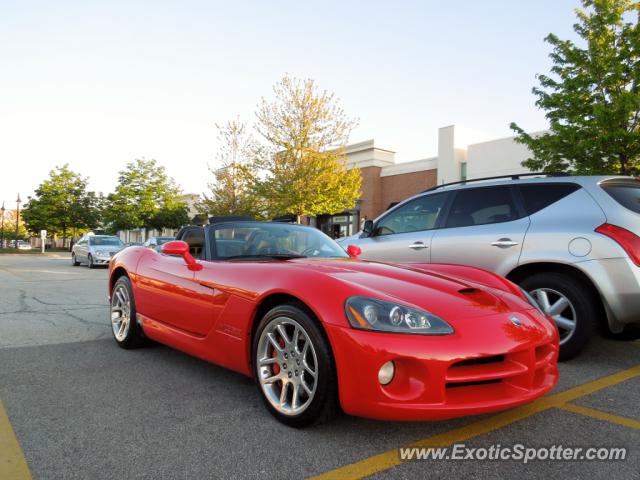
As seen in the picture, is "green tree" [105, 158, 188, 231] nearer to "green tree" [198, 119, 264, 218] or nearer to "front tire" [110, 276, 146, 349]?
"green tree" [198, 119, 264, 218]

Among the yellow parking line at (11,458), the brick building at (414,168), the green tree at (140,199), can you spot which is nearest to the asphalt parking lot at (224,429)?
the yellow parking line at (11,458)

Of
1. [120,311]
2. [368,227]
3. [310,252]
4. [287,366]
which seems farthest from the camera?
[368,227]

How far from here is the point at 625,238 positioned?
4.10m

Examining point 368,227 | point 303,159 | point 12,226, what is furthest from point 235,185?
point 12,226

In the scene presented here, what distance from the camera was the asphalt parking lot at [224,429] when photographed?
92.8 inches

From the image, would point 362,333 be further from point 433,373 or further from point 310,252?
point 310,252

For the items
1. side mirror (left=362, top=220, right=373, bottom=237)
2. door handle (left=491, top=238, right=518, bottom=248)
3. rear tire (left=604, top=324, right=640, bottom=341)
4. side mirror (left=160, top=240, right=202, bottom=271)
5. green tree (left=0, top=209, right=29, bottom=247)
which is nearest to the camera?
side mirror (left=160, top=240, right=202, bottom=271)

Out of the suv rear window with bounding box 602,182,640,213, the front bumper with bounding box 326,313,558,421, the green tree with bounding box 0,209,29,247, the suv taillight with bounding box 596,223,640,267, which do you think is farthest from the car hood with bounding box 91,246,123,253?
the green tree with bounding box 0,209,29,247

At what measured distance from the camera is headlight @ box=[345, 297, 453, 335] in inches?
101

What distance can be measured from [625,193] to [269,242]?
3.16m

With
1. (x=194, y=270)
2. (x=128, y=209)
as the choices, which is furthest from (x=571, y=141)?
(x=128, y=209)

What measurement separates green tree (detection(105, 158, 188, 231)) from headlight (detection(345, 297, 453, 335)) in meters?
41.1

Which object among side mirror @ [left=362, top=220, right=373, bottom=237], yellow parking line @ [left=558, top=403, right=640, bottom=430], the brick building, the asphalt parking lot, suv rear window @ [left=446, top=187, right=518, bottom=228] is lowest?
the asphalt parking lot

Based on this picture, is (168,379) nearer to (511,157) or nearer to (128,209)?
(511,157)
